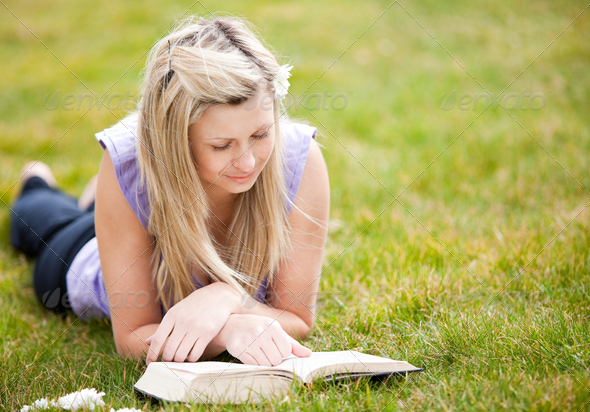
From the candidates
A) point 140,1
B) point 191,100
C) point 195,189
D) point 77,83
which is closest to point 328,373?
point 195,189

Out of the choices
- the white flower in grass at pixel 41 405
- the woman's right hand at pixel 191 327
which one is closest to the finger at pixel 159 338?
the woman's right hand at pixel 191 327

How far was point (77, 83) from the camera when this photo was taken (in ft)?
20.8

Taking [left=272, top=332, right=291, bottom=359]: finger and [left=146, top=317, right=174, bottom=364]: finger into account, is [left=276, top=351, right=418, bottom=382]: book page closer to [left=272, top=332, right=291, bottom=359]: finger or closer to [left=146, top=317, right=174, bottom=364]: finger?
[left=272, top=332, right=291, bottom=359]: finger

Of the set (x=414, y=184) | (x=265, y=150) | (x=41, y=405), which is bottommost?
(x=41, y=405)

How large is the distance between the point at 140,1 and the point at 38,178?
19.6 ft

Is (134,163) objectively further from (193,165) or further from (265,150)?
(265,150)

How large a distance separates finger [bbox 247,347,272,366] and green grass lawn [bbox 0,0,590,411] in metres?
0.16

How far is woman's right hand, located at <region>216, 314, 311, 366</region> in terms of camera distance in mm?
1760

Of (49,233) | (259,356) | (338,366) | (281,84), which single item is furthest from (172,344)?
(49,233)

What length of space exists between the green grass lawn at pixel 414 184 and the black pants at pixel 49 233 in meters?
0.13

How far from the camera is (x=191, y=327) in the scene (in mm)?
1820

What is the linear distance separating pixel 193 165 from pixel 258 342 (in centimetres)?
67

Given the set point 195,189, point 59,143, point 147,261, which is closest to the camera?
point 195,189

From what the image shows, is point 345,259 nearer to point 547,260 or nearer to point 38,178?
point 547,260
